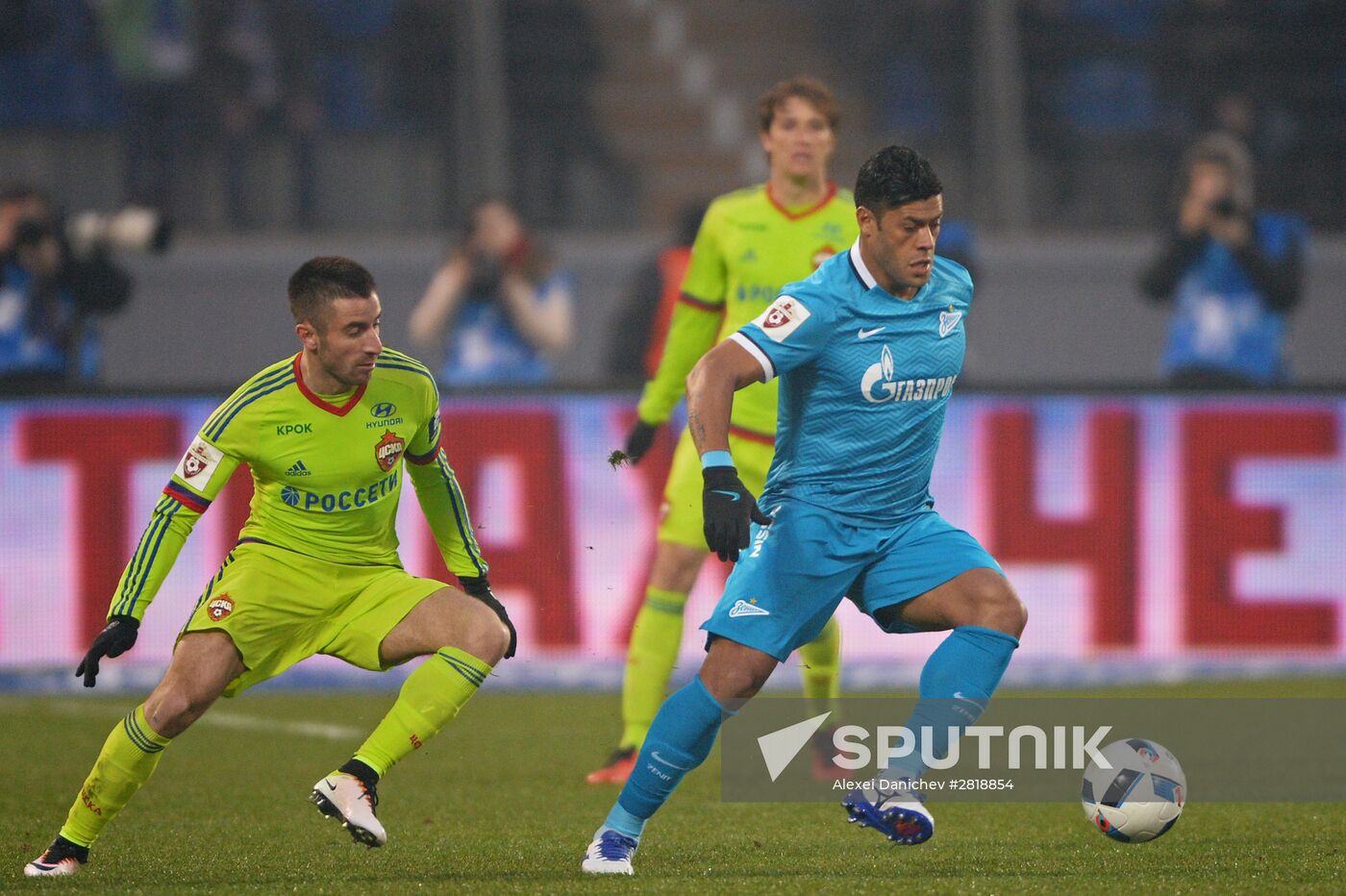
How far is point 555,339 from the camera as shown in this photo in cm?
1139

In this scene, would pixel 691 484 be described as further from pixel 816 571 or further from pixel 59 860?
pixel 59 860

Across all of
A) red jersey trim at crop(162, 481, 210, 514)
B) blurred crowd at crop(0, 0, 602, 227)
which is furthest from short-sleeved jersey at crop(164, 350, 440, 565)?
blurred crowd at crop(0, 0, 602, 227)

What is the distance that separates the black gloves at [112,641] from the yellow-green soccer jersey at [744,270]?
93.0 inches

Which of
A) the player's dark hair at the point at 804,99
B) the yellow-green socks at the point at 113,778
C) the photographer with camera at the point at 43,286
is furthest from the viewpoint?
the photographer with camera at the point at 43,286

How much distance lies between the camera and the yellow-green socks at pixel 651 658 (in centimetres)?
732

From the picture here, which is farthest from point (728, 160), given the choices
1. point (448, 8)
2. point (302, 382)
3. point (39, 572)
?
point (302, 382)

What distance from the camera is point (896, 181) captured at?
205 inches

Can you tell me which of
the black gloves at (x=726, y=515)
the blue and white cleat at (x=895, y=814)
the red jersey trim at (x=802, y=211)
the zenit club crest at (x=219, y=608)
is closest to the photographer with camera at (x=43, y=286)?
the red jersey trim at (x=802, y=211)

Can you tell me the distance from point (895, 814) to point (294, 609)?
177 centimetres

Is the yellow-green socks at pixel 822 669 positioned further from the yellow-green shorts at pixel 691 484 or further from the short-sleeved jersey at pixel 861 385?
the short-sleeved jersey at pixel 861 385

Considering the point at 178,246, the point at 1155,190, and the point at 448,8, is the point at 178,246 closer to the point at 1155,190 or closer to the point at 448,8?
the point at 448,8

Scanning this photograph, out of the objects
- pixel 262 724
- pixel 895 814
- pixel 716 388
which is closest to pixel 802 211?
pixel 716 388

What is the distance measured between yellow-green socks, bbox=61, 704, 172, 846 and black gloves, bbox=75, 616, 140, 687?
195mm

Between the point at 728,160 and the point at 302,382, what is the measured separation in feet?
Result: 30.5
